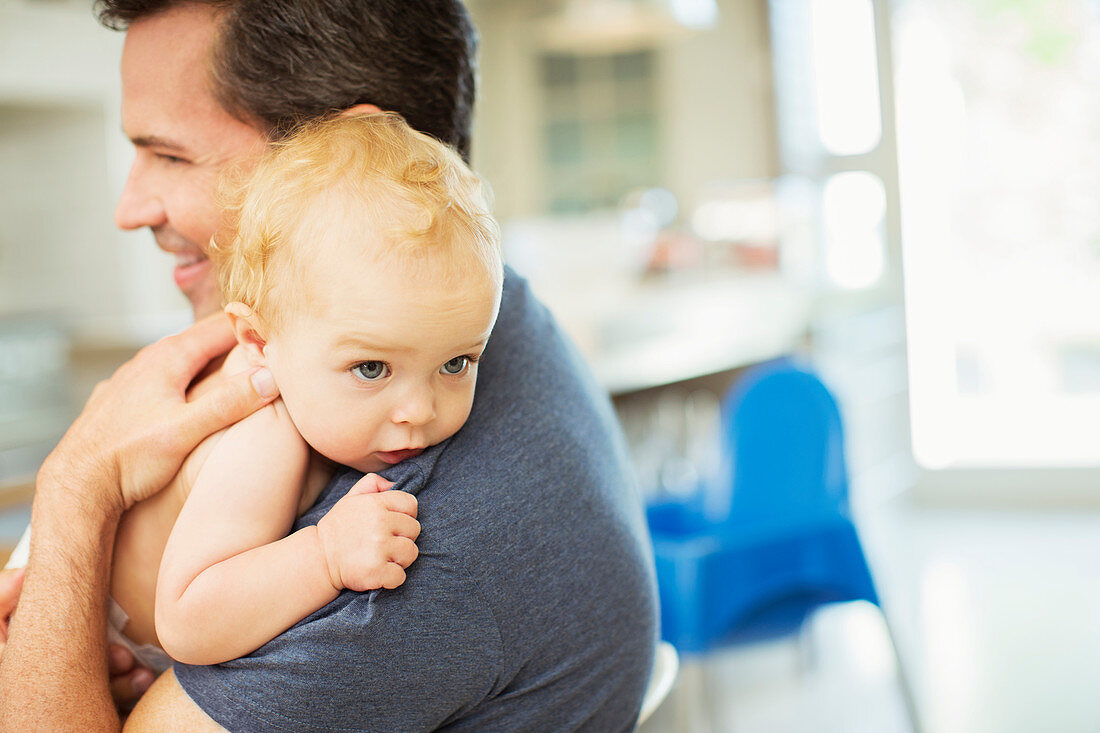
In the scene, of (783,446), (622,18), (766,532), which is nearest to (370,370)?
(766,532)

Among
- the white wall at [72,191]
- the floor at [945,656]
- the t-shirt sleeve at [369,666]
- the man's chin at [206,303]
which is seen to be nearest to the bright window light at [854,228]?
the floor at [945,656]

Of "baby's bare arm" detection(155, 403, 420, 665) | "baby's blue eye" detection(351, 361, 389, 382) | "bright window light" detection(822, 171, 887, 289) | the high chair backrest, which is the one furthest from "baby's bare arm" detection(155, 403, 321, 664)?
"bright window light" detection(822, 171, 887, 289)

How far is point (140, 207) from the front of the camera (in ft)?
3.68

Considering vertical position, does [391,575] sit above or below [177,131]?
below

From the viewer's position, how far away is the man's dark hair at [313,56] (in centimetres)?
105

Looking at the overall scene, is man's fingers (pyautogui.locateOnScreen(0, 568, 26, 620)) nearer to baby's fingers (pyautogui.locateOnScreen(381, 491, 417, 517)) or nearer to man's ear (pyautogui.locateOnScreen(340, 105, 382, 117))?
baby's fingers (pyautogui.locateOnScreen(381, 491, 417, 517))

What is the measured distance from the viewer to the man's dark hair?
41.4 inches

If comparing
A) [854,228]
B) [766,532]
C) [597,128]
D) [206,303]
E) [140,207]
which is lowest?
[854,228]

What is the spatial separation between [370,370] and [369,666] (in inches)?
9.5

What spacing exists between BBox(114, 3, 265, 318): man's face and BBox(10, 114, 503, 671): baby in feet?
0.84

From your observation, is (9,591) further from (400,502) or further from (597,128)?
(597,128)

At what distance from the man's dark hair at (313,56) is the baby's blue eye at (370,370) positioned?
36 cm

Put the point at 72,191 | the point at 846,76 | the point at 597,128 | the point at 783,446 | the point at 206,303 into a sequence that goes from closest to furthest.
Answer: the point at 206,303 < the point at 783,446 < the point at 846,76 < the point at 72,191 < the point at 597,128

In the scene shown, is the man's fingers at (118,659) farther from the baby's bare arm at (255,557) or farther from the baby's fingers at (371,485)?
the baby's fingers at (371,485)
